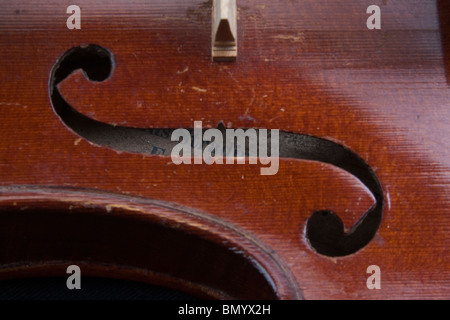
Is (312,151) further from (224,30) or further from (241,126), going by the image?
(224,30)

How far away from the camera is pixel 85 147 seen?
806 mm

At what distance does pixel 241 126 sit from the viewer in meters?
0.83

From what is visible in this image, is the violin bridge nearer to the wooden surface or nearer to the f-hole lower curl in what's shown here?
the wooden surface

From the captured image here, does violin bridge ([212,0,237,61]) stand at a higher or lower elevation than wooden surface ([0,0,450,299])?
higher

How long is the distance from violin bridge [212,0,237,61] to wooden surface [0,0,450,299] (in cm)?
2

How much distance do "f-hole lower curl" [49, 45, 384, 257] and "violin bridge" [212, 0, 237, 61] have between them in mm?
150

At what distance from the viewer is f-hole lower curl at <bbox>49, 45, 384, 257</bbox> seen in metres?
0.81

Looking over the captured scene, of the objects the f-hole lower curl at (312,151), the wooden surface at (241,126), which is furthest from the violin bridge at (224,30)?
the f-hole lower curl at (312,151)

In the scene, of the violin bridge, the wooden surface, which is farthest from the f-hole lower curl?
the violin bridge

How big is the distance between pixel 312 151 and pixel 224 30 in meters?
0.24

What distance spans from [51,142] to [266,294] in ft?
1.34

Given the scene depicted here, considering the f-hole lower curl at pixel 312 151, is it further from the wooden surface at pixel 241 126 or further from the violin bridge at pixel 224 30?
the violin bridge at pixel 224 30

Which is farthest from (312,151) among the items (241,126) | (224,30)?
(224,30)
